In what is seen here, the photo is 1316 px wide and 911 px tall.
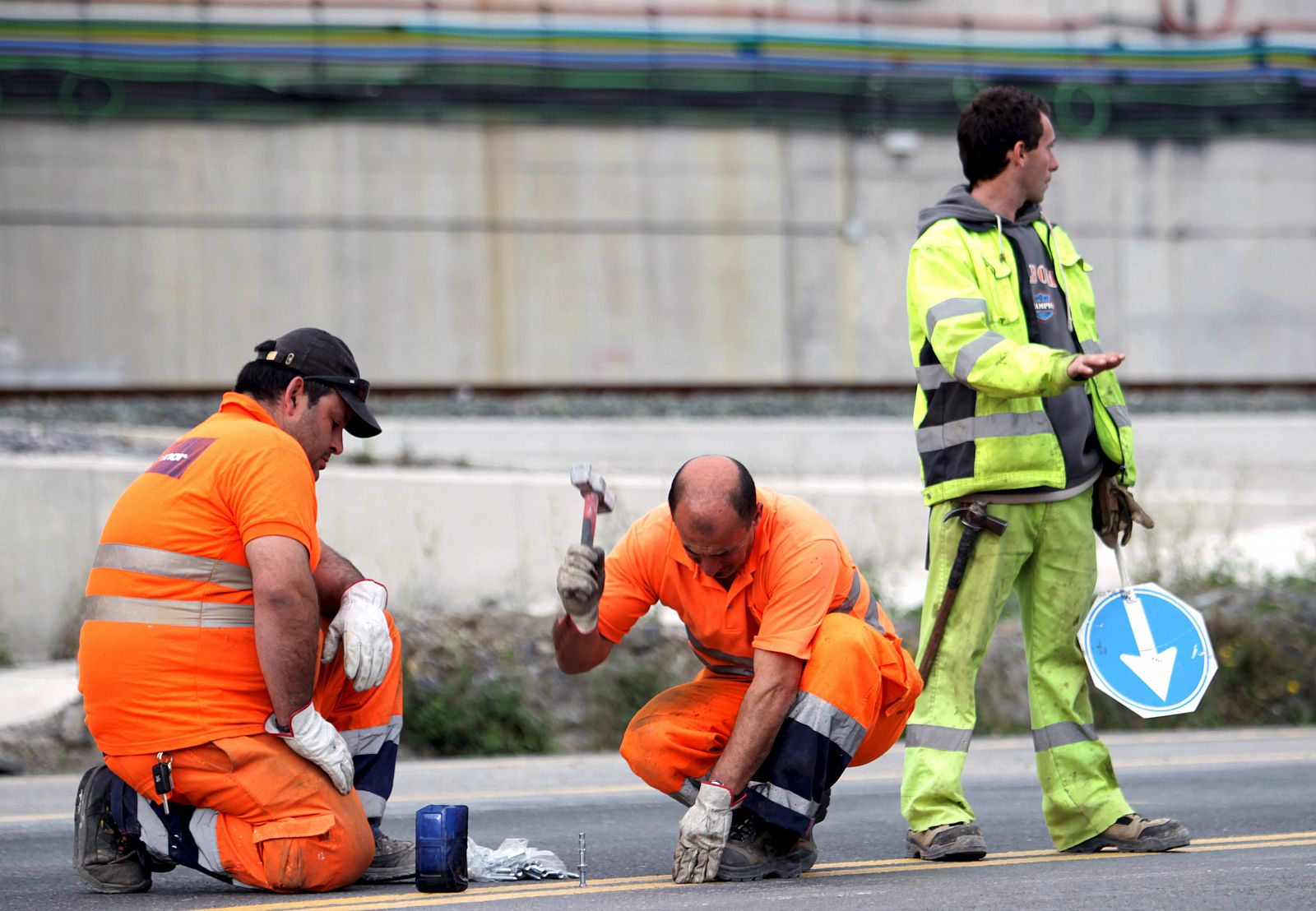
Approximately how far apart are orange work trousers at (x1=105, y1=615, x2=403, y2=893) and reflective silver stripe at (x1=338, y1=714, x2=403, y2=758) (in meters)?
0.20

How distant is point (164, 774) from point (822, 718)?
1684 mm

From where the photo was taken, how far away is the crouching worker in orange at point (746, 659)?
433cm

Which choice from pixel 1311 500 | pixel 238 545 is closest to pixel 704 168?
pixel 1311 500

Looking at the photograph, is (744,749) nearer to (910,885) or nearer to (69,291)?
(910,885)

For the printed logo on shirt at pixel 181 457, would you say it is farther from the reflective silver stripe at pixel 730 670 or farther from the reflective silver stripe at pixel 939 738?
the reflective silver stripe at pixel 939 738

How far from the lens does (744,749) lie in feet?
14.1

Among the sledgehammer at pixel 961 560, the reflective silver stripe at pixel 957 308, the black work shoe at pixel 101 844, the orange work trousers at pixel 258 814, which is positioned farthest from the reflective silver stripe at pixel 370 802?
the reflective silver stripe at pixel 957 308

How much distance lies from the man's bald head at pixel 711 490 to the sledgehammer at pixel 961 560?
0.86 m

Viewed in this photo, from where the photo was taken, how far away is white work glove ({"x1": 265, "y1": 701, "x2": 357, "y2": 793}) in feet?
14.1

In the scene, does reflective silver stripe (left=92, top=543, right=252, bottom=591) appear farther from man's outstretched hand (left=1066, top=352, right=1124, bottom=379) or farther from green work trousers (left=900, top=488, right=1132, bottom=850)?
man's outstretched hand (left=1066, top=352, right=1124, bottom=379)

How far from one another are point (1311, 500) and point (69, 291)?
42.8 feet

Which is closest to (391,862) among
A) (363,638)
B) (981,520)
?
(363,638)

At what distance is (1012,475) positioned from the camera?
484cm

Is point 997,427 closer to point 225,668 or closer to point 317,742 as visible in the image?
point 317,742
